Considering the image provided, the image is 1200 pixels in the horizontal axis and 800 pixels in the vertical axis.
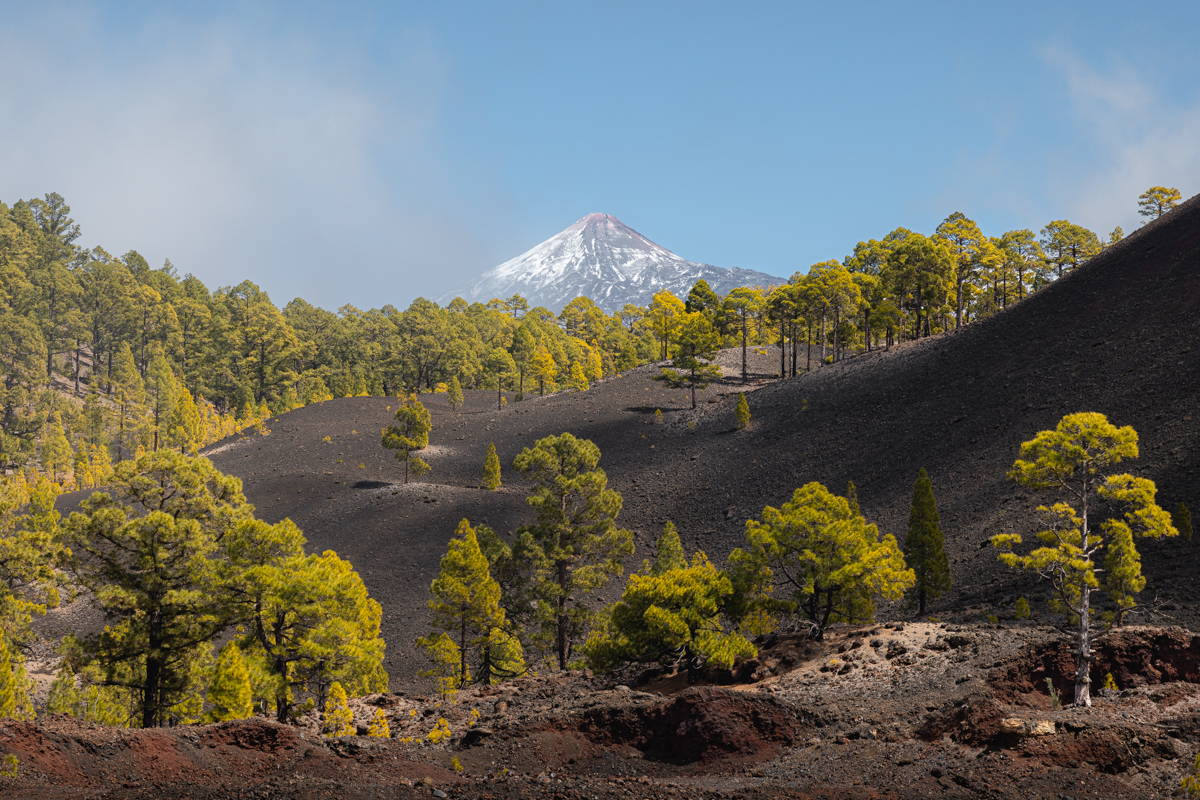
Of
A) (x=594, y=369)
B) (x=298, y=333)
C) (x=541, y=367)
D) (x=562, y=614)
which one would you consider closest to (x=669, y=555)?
(x=562, y=614)

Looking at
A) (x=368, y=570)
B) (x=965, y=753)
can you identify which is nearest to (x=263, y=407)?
(x=368, y=570)

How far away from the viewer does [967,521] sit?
37.5 m

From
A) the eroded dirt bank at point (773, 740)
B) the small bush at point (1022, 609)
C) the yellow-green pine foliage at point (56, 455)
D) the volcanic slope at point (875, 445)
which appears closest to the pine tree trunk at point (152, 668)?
the eroded dirt bank at point (773, 740)

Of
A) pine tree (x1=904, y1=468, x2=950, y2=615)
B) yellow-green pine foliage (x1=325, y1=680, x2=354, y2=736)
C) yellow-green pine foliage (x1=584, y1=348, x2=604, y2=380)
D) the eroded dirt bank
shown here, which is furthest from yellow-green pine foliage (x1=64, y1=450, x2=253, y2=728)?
yellow-green pine foliage (x1=584, y1=348, x2=604, y2=380)

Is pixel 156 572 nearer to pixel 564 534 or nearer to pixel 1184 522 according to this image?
pixel 564 534

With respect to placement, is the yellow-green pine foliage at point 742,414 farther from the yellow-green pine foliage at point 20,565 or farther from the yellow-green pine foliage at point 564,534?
the yellow-green pine foliage at point 20,565

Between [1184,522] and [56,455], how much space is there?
83.6 metres

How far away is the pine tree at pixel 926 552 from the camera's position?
99.3 ft

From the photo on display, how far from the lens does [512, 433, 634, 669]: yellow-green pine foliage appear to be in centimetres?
3098

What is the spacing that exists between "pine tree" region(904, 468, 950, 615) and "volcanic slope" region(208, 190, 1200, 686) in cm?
114

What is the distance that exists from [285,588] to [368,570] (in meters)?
24.8

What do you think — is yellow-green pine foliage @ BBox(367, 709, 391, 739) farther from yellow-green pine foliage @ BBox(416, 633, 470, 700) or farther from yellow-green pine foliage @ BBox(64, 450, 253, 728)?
yellow-green pine foliage @ BBox(416, 633, 470, 700)

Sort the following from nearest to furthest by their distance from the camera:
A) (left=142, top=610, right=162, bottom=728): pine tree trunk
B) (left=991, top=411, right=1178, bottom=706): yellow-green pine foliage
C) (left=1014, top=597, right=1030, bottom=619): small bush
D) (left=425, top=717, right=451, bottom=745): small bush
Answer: (left=991, top=411, right=1178, bottom=706): yellow-green pine foliage, (left=425, top=717, right=451, bottom=745): small bush, (left=142, top=610, right=162, bottom=728): pine tree trunk, (left=1014, top=597, right=1030, bottom=619): small bush

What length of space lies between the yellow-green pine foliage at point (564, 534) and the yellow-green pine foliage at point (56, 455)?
2338 inches
